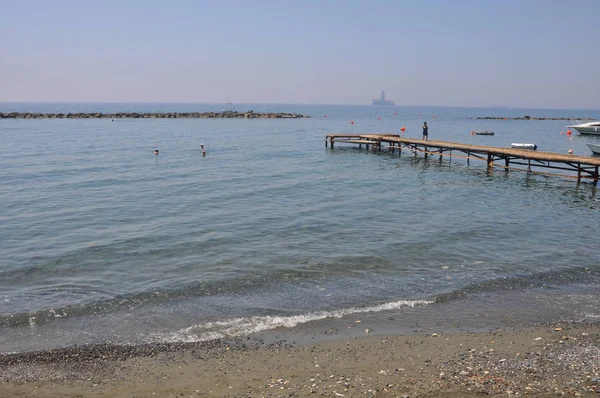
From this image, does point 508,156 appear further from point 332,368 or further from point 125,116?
point 125,116

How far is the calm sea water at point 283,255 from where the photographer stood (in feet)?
41.0

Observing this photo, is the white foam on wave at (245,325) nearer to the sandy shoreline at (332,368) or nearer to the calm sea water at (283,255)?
the calm sea water at (283,255)

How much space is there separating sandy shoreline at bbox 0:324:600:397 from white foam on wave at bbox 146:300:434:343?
1.42 ft

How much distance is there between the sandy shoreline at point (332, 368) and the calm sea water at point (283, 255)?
2.60ft

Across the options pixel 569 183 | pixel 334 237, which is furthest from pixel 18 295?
pixel 569 183

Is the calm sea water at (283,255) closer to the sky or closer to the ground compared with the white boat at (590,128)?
closer to the ground

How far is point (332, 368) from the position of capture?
31.8 ft

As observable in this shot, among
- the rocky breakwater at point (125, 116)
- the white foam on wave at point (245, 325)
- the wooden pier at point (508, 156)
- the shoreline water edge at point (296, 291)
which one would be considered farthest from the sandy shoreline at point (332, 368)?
the rocky breakwater at point (125, 116)

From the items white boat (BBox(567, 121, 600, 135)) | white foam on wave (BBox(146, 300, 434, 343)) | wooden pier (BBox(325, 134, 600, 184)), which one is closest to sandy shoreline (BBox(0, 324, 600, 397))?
white foam on wave (BBox(146, 300, 434, 343))

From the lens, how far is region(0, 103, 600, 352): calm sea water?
12484 millimetres

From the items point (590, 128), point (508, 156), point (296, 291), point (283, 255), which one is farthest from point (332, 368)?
point (590, 128)

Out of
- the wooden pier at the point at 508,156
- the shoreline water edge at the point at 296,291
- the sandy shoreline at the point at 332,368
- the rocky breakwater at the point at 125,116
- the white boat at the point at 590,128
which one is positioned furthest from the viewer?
the rocky breakwater at the point at 125,116

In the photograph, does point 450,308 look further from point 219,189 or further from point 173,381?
point 219,189

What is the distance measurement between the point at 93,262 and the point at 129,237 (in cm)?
298
